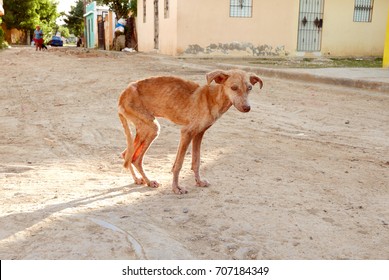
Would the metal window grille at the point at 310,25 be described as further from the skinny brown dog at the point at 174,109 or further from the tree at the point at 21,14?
the tree at the point at 21,14

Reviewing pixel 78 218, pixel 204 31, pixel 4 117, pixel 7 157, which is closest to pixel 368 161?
pixel 78 218

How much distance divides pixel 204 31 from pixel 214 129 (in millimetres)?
13635

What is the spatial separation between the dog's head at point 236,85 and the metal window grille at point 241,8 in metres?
16.3

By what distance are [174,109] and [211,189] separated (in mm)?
765

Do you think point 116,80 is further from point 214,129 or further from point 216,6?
point 216,6

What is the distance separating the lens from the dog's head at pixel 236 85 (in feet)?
11.1

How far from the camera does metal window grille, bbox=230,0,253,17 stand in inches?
747

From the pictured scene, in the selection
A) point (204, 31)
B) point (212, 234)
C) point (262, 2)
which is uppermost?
point (262, 2)

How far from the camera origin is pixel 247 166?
449 cm

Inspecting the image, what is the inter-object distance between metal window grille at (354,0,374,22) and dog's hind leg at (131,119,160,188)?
19.5 metres

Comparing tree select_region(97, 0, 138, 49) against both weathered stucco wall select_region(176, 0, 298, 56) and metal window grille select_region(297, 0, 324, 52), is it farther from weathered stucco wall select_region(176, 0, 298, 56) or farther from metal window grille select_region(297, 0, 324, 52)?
metal window grille select_region(297, 0, 324, 52)

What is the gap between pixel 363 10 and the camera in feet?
68.7

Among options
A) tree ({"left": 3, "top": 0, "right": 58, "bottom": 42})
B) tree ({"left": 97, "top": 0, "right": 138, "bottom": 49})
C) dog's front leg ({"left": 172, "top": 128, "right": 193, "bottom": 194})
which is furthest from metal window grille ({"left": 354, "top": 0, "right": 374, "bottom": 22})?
tree ({"left": 3, "top": 0, "right": 58, "bottom": 42})

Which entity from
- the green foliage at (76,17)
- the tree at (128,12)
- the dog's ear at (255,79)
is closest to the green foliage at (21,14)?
the green foliage at (76,17)
